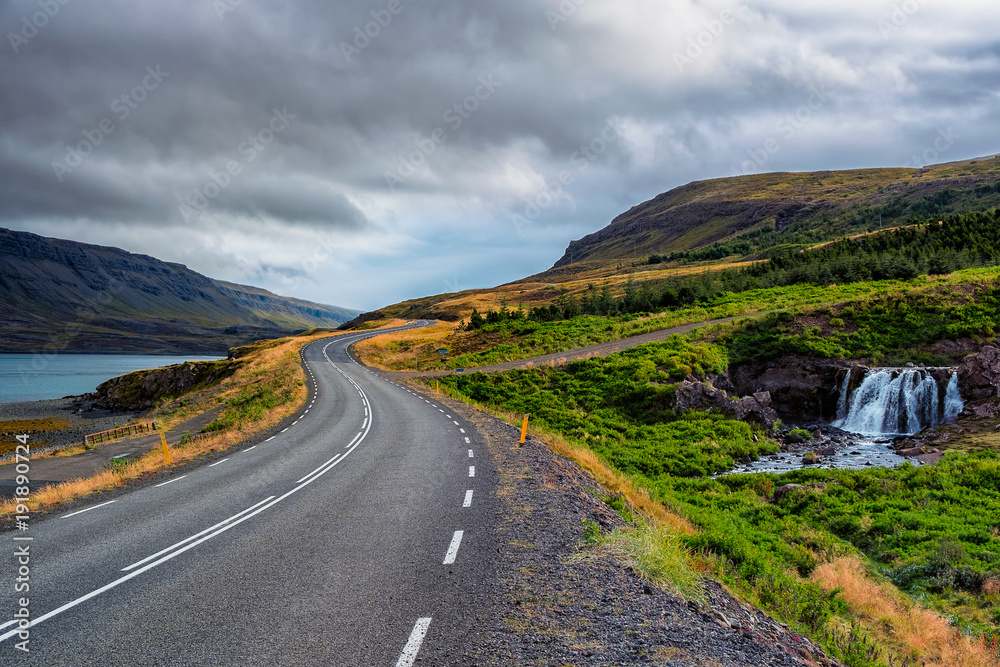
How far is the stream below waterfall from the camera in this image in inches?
859

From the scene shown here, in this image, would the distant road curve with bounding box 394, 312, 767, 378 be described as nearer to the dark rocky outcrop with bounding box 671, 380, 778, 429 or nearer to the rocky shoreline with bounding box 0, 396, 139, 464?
the dark rocky outcrop with bounding box 671, 380, 778, 429

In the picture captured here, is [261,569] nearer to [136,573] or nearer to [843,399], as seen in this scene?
[136,573]

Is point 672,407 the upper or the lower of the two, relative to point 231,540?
lower

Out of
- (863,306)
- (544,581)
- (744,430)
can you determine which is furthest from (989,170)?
(544,581)

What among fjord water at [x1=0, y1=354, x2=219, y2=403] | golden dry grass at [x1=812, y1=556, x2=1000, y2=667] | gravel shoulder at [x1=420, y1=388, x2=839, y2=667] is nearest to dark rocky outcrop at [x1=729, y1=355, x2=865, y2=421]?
golden dry grass at [x1=812, y1=556, x2=1000, y2=667]

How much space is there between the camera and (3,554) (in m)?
7.99

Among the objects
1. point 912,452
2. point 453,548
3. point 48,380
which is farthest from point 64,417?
point 912,452

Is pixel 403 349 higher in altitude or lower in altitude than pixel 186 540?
higher

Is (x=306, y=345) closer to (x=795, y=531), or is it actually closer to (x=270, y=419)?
(x=270, y=419)

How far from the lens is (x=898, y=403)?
25328 millimetres

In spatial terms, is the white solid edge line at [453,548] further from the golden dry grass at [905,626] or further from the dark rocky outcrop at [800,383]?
the dark rocky outcrop at [800,383]

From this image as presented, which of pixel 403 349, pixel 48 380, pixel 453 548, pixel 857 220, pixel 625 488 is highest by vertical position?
pixel 857 220

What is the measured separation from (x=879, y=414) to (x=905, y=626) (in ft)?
71.9

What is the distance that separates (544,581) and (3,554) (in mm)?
8920
